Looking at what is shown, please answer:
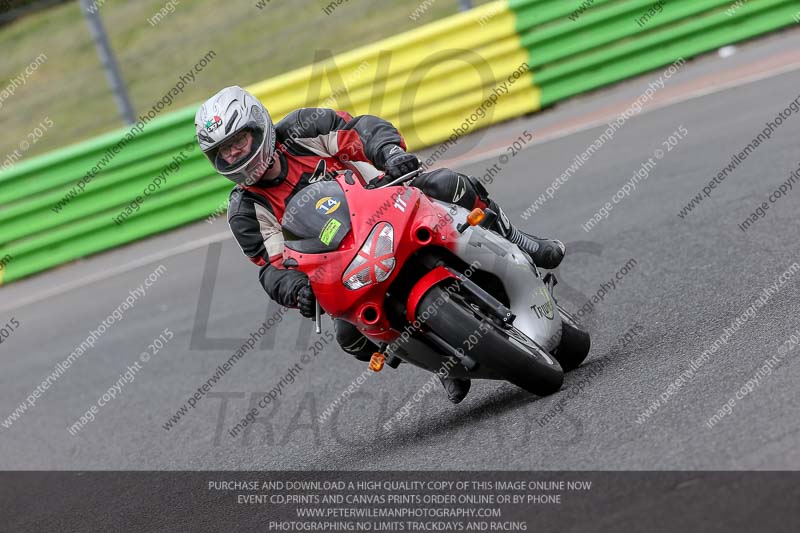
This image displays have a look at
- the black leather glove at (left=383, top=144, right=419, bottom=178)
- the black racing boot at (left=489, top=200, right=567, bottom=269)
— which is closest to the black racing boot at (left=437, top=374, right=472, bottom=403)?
the black racing boot at (left=489, top=200, right=567, bottom=269)

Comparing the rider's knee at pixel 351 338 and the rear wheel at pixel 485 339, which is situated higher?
the rear wheel at pixel 485 339

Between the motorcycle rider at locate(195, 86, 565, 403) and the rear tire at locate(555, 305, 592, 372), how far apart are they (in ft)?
1.24

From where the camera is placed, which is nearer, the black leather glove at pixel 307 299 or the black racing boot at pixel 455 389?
the black leather glove at pixel 307 299

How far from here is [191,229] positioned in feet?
41.8

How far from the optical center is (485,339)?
5.27 metres

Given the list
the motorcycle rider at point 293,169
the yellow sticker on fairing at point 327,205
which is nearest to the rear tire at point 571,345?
the motorcycle rider at point 293,169

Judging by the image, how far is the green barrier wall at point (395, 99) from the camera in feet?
41.5

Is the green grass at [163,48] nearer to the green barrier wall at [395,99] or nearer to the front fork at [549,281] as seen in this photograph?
the green barrier wall at [395,99]

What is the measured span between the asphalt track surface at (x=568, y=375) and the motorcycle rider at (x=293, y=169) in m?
0.71

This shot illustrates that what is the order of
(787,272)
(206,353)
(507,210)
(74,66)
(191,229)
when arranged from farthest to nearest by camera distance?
(74,66)
(191,229)
(507,210)
(206,353)
(787,272)

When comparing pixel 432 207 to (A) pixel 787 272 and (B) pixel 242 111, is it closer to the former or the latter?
(B) pixel 242 111
